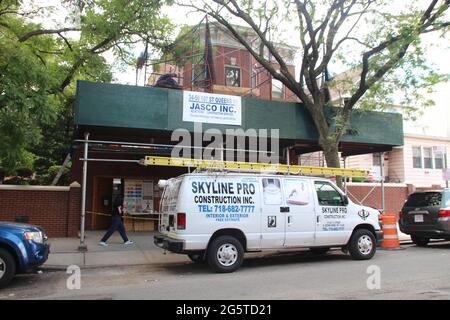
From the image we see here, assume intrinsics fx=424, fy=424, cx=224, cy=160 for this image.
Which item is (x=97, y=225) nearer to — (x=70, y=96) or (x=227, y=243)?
(x=70, y=96)

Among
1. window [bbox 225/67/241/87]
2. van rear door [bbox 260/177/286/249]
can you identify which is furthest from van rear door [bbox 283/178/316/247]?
window [bbox 225/67/241/87]

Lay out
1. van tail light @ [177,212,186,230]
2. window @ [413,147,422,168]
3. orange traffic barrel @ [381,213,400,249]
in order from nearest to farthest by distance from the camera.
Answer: van tail light @ [177,212,186,230], orange traffic barrel @ [381,213,400,249], window @ [413,147,422,168]

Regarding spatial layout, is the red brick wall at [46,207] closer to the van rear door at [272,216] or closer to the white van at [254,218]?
the white van at [254,218]

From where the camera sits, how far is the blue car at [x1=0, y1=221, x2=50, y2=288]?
7.53 m

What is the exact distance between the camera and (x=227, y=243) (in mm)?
8922

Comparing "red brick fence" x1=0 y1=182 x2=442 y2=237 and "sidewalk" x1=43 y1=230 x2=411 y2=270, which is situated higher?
"red brick fence" x1=0 y1=182 x2=442 y2=237

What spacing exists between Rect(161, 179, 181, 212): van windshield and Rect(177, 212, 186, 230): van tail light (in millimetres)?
333

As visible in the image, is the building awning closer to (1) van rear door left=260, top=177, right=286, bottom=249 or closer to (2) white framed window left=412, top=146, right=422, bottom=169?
(1) van rear door left=260, top=177, right=286, bottom=249

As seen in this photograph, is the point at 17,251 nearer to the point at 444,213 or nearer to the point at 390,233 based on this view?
the point at 390,233

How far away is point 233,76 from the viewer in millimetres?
24844

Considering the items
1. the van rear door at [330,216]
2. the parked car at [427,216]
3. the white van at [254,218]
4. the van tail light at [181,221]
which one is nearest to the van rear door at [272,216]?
the white van at [254,218]

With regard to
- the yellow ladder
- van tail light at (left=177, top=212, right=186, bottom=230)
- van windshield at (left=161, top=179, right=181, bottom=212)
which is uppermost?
the yellow ladder
